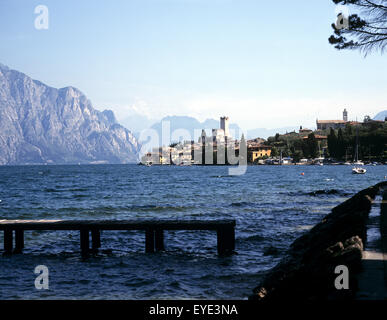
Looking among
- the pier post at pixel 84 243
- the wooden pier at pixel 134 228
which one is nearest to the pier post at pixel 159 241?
the wooden pier at pixel 134 228

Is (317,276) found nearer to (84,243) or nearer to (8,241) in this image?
(84,243)

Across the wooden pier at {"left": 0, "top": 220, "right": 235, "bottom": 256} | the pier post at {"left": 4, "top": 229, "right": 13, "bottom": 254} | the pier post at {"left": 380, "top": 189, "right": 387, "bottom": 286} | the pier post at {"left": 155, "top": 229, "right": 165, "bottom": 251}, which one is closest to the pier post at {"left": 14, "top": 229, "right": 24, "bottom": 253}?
the wooden pier at {"left": 0, "top": 220, "right": 235, "bottom": 256}

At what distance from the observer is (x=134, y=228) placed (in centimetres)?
1492

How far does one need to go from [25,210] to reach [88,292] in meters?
24.4

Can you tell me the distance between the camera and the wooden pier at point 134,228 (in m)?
14.7

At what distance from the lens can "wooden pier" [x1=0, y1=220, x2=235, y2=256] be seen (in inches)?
580

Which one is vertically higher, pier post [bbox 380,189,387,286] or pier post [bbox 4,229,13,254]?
pier post [bbox 380,189,387,286]

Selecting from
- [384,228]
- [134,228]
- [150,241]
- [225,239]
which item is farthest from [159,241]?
[384,228]

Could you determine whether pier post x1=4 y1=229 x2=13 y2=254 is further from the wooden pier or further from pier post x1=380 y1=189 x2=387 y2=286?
pier post x1=380 y1=189 x2=387 y2=286

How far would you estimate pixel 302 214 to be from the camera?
26219 millimetres

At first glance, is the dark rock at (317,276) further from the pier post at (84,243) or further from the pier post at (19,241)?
the pier post at (19,241)

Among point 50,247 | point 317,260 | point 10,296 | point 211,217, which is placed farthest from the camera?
point 211,217
